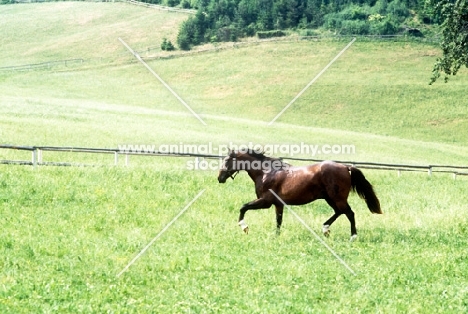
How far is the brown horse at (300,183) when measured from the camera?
499 inches

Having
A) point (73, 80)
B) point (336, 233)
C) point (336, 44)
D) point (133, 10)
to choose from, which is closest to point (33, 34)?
point (133, 10)

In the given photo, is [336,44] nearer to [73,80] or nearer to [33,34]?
[73,80]

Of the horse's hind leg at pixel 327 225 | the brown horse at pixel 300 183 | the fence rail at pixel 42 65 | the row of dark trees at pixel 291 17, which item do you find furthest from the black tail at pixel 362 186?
the row of dark trees at pixel 291 17

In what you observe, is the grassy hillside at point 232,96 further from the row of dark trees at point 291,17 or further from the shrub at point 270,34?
the shrub at point 270,34

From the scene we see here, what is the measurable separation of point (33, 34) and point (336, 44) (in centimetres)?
6241

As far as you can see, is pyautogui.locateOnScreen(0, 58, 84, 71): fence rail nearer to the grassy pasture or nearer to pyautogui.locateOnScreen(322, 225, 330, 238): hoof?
the grassy pasture

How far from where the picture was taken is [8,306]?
8.09 m

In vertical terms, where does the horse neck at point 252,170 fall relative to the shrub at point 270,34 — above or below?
above

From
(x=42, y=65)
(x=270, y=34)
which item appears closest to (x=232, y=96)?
(x=42, y=65)

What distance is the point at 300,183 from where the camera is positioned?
41.8 feet

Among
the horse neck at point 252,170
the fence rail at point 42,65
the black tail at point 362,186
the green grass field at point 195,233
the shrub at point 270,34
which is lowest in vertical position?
the fence rail at point 42,65

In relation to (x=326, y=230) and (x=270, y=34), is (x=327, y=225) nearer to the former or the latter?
(x=326, y=230)

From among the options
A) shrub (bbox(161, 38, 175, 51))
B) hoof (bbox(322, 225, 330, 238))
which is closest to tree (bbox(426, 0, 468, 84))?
hoof (bbox(322, 225, 330, 238))

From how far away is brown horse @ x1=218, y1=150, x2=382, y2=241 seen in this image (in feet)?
41.5
